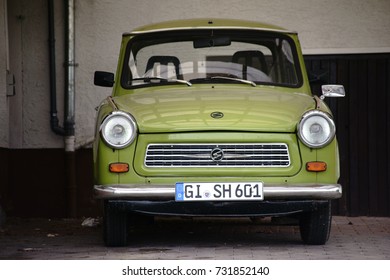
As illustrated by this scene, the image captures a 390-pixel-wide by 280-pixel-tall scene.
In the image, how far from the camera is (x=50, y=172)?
12.2 meters

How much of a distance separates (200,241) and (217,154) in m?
1.25

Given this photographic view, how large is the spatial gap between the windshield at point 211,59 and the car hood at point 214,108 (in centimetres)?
29

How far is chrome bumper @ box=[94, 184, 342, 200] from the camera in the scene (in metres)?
7.78

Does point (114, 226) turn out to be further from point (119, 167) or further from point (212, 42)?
point (212, 42)

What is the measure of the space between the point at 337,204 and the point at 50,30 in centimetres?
389

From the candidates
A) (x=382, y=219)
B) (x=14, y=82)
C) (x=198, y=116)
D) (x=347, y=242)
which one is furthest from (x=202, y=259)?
(x=14, y=82)

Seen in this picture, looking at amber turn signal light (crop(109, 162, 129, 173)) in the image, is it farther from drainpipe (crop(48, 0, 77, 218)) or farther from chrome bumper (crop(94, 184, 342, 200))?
drainpipe (crop(48, 0, 77, 218))

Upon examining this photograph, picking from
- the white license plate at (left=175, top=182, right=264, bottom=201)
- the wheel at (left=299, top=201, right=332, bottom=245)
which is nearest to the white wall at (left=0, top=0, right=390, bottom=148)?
the wheel at (left=299, top=201, right=332, bottom=245)

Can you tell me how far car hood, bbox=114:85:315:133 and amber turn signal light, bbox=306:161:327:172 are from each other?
0.30 metres

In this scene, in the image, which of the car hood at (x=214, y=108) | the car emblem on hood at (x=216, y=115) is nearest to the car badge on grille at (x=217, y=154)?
the car hood at (x=214, y=108)

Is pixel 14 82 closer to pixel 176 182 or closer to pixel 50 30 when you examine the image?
pixel 50 30

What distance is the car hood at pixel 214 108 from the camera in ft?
26.0

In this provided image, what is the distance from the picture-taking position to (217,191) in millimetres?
7746

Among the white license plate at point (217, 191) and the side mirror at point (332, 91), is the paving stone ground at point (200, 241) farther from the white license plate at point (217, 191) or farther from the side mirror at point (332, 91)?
the side mirror at point (332, 91)
